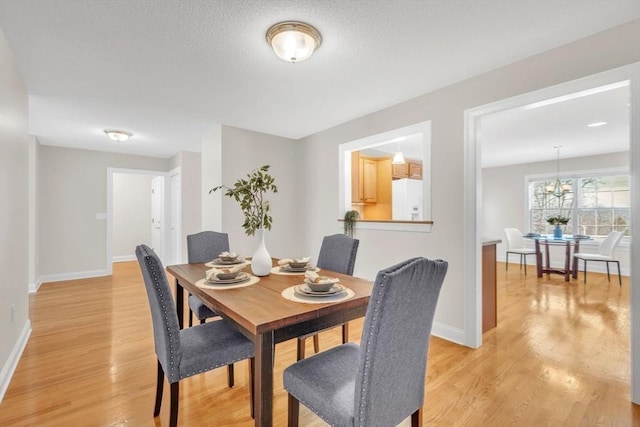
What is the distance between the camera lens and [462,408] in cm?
176

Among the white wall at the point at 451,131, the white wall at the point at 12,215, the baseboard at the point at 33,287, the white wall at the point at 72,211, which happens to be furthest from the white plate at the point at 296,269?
the white wall at the point at 72,211

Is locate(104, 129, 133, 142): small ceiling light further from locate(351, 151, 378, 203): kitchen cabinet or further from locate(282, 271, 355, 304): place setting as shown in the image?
locate(282, 271, 355, 304): place setting

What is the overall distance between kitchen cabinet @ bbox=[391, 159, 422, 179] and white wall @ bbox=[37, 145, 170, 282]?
516 centimetres

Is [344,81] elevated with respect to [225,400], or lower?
elevated

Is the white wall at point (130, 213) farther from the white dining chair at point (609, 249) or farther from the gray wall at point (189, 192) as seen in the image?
the white dining chair at point (609, 249)

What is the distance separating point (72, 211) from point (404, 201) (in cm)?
582

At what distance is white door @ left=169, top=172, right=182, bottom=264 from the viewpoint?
5578mm

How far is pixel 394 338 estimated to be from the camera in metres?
1.05

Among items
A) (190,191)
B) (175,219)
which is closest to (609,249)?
(190,191)

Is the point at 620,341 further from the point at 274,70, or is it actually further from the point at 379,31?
the point at 274,70

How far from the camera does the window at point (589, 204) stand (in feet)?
18.5

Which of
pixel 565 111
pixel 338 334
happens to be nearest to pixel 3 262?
pixel 338 334

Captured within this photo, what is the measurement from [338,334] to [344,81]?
2356 millimetres

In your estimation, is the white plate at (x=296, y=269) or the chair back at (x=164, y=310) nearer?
the chair back at (x=164, y=310)
